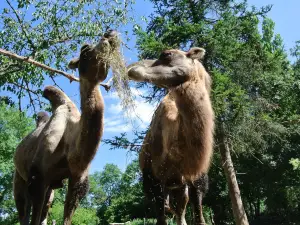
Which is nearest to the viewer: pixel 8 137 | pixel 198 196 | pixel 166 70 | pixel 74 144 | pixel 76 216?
Answer: pixel 166 70

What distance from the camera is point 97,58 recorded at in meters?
4.11

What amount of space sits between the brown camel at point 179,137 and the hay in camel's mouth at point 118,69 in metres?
0.20

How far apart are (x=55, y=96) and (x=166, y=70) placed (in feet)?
8.49

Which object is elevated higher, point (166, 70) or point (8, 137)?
point (8, 137)

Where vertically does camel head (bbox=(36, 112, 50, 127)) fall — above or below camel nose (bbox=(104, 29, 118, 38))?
above

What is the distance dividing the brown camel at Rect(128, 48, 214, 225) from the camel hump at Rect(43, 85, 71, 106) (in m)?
1.78

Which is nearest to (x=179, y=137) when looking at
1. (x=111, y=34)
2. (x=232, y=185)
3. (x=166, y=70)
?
(x=166, y=70)

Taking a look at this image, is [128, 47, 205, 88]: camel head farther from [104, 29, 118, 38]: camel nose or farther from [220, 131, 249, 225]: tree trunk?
[220, 131, 249, 225]: tree trunk

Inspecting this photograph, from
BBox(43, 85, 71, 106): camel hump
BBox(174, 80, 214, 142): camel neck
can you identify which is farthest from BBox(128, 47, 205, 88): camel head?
BBox(43, 85, 71, 106): camel hump

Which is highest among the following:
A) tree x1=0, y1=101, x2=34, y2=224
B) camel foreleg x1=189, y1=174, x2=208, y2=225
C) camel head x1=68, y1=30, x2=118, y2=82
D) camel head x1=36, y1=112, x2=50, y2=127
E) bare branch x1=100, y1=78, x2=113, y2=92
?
tree x1=0, y1=101, x2=34, y2=224

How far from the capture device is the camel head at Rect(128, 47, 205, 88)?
3.70m

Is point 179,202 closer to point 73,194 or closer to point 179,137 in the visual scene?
point 179,137

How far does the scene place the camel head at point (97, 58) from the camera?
406 cm

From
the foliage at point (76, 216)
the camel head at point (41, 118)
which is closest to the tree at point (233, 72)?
the camel head at point (41, 118)
